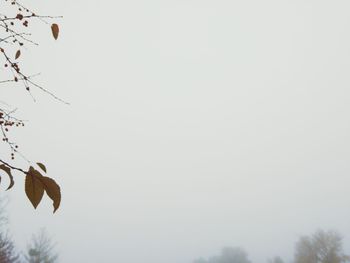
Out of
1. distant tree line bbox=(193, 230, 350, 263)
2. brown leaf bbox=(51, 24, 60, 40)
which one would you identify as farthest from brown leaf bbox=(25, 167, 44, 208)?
distant tree line bbox=(193, 230, 350, 263)

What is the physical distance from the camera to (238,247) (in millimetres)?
66062

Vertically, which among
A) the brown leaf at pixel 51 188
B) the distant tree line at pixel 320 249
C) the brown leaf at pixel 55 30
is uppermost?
the distant tree line at pixel 320 249

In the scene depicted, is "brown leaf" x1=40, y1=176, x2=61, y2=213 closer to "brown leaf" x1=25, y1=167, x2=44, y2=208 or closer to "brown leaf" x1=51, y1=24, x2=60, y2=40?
"brown leaf" x1=25, y1=167, x2=44, y2=208

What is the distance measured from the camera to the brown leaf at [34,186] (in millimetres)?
1379

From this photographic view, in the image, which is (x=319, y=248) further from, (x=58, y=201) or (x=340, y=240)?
(x=58, y=201)

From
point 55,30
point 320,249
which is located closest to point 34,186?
point 55,30

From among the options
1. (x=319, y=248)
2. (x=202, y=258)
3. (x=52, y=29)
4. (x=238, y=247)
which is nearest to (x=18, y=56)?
(x=52, y=29)

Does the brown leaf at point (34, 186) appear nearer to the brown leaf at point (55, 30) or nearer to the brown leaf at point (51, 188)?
the brown leaf at point (51, 188)

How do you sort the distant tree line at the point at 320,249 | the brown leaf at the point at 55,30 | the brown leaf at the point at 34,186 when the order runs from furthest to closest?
the distant tree line at the point at 320,249
the brown leaf at the point at 55,30
the brown leaf at the point at 34,186

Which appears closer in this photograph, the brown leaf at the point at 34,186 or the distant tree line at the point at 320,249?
the brown leaf at the point at 34,186

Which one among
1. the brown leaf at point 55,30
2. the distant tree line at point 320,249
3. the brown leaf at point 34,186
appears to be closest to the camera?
the brown leaf at point 34,186

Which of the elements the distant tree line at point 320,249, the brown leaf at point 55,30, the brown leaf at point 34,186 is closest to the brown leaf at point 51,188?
the brown leaf at point 34,186

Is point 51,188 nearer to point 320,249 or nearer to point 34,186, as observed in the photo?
point 34,186

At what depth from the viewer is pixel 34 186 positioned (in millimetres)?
1399
